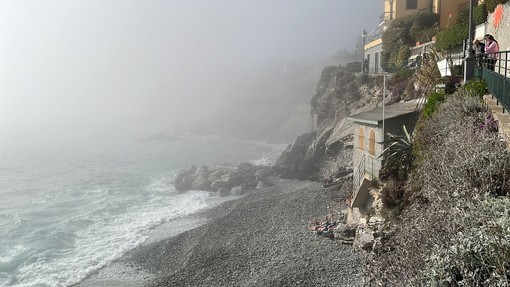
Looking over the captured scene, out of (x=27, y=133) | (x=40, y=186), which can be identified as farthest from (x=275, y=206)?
(x=27, y=133)

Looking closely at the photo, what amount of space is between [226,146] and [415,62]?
44.0 metres

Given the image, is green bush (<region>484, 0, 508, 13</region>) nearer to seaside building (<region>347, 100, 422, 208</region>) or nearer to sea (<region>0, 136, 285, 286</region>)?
seaside building (<region>347, 100, 422, 208</region>)

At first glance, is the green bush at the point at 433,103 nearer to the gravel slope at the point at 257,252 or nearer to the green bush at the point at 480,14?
the gravel slope at the point at 257,252

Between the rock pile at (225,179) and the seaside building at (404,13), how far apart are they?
54.4 feet

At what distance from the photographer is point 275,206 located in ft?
92.7

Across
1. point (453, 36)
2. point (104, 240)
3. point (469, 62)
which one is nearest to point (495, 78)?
point (469, 62)

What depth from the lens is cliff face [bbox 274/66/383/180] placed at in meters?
36.9

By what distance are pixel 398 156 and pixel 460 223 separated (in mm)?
11930

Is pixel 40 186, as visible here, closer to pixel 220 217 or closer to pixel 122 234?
pixel 122 234

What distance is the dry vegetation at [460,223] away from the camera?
19.0 feet

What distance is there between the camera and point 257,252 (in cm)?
2025

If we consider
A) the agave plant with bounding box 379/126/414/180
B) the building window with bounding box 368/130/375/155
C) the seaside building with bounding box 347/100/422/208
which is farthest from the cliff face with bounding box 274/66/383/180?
the agave plant with bounding box 379/126/414/180

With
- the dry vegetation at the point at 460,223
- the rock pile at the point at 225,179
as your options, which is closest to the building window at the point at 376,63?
the rock pile at the point at 225,179

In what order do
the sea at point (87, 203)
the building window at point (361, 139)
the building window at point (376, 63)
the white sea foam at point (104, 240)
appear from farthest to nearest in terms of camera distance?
the building window at point (376, 63), the sea at point (87, 203), the white sea foam at point (104, 240), the building window at point (361, 139)
